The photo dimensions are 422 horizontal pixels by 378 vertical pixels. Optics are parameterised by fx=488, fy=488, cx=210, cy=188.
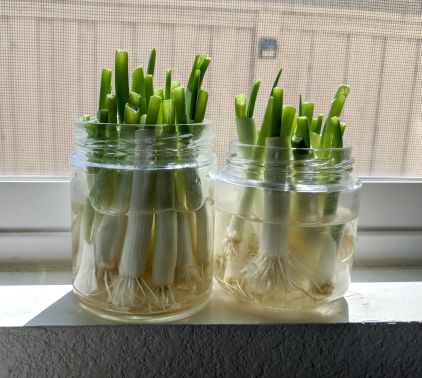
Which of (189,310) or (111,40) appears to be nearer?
(189,310)

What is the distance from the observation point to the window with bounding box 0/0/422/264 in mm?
578

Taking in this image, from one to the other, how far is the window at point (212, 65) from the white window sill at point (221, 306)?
0.08 meters

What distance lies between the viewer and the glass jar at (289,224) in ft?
1.48

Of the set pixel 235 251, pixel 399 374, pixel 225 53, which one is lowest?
pixel 399 374

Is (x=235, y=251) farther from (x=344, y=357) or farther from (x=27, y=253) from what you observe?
(x=27, y=253)

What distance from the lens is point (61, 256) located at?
606 mm

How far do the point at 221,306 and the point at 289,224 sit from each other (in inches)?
4.6

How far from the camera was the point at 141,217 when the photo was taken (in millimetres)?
427

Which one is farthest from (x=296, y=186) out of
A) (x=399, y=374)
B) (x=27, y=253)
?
(x=27, y=253)

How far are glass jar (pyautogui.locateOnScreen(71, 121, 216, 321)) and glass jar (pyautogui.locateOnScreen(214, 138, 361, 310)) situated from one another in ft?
0.13

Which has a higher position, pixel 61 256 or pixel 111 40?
pixel 111 40

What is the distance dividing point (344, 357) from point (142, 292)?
21cm

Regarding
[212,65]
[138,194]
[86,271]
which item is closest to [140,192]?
[138,194]

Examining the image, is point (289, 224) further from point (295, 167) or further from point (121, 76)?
point (121, 76)
